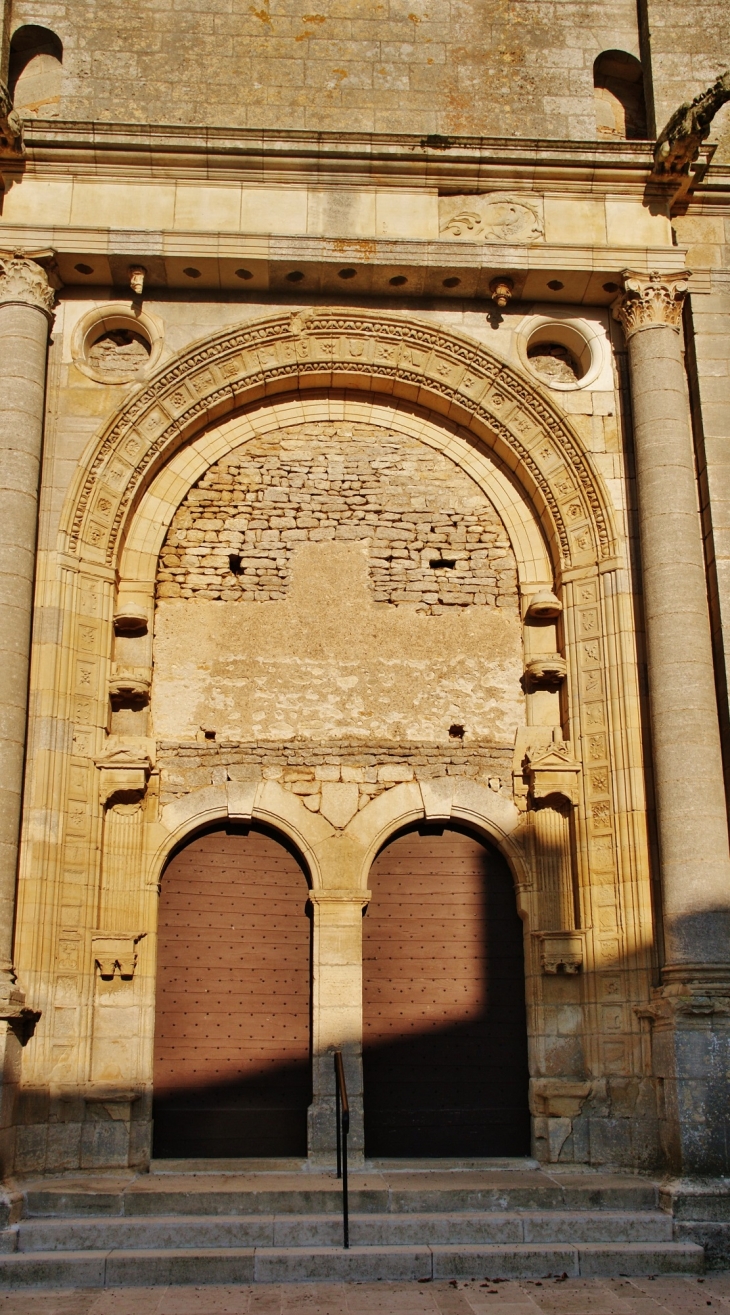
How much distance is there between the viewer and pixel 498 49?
11.6 meters

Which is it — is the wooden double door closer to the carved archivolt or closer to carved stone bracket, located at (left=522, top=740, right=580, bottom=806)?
carved stone bracket, located at (left=522, top=740, right=580, bottom=806)

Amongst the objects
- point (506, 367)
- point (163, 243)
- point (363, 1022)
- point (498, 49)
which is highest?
point (498, 49)

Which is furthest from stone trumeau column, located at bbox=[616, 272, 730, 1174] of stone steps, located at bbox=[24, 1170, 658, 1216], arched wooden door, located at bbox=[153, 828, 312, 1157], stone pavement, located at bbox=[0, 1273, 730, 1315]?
arched wooden door, located at bbox=[153, 828, 312, 1157]

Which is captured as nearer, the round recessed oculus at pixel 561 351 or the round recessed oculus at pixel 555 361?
the round recessed oculus at pixel 561 351

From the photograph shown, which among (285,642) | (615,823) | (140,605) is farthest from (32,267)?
(615,823)

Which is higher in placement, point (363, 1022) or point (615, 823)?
point (615, 823)

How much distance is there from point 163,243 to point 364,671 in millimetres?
3902

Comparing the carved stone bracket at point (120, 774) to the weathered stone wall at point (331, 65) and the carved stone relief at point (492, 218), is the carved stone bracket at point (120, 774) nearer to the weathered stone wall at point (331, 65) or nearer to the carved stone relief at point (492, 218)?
the carved stone relief at point (492, 218)

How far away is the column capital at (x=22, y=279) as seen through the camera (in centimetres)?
1037

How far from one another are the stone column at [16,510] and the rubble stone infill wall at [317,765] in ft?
4.58

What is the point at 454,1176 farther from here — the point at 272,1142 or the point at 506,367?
the point at 506,367

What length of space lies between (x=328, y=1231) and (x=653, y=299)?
758cm

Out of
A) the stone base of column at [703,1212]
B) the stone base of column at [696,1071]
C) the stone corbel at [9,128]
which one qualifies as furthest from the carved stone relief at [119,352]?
the stone base of column at [703,1212]

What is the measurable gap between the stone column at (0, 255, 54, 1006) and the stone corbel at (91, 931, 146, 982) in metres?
0.77
